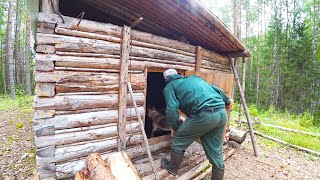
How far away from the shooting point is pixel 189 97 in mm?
3811

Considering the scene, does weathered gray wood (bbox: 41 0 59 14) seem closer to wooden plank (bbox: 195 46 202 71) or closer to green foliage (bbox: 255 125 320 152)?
wooden plank (bbox: 195 46 202 71)

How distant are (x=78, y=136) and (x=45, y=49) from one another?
1.50 m

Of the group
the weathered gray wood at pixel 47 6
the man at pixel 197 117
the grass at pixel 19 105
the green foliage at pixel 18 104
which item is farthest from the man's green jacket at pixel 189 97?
the green foliage at pixel 18 104

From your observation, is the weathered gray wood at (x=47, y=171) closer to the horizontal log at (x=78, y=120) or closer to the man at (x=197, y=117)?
the horizontal log at (x=78, y=120)

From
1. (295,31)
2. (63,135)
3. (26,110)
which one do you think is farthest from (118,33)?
(295,31)

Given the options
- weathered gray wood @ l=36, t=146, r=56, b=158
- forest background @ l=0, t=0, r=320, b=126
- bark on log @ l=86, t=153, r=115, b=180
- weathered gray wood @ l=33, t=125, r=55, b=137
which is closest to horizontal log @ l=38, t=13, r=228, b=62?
weathered gray wood @ l=33, t=125, r=55, b=137

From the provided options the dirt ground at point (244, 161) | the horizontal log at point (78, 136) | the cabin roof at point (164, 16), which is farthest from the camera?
the dirt ground at point (244, 161)

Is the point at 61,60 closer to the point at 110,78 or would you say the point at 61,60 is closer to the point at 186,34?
the point at 110,78

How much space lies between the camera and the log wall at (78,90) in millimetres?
3162

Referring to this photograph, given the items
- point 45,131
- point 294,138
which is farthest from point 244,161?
point 45,131

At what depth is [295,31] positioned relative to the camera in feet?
73.8

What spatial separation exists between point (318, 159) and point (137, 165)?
Answer: 19.9 feet

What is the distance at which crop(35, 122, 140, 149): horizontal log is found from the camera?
3.19 metres

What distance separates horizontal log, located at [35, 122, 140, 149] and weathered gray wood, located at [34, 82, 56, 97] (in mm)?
663
